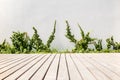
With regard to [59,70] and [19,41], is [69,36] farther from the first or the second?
[59,70]

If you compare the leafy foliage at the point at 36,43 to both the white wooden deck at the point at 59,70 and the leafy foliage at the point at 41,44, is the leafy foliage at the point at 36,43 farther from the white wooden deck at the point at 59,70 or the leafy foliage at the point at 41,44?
the white wooden deck at the point at 59,70

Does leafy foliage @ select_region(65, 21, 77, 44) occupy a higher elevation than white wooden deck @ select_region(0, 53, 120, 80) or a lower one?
higher

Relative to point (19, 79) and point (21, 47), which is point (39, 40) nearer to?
point (21, 47)

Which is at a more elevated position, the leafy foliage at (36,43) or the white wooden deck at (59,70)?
the leafy foliage at (36,43)

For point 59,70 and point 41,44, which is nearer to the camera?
point 59,70

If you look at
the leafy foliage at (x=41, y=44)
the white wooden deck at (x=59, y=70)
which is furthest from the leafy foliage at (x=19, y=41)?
the white wooden deck at (x=59, y=70)

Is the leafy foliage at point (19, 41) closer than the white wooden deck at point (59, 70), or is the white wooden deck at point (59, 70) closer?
the white wooden deck at point (59, 70)

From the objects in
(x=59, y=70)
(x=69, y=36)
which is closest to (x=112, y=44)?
(x=69, y=36)

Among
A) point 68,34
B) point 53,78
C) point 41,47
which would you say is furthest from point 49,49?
point 53,78

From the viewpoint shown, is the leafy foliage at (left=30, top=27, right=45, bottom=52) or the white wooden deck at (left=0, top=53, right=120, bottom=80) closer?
the white wooden deck at (left=0, top=53, right=120, bottom=80)

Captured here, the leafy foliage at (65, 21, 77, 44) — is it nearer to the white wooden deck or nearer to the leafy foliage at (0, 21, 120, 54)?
the leafy foliage at (0, 21, 120, 54)

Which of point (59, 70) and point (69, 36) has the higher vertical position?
A: point (69, 36)

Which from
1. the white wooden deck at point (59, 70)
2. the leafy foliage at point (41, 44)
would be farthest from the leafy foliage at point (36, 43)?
the white wooden deck at point (59, 70)

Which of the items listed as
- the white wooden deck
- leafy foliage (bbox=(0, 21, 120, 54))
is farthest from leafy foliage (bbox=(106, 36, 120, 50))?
the white wooden deck
